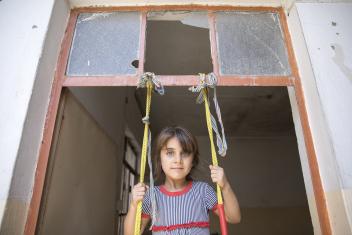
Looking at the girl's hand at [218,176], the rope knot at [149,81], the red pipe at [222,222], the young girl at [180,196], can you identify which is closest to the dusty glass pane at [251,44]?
the rope knot at [149,81]

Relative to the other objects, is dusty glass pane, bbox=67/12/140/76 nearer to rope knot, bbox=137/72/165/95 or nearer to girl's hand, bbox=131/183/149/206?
rope knot, bbox=137/72/165/95

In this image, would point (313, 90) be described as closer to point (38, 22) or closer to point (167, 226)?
point (167, 226)

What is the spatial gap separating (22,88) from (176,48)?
6.78ft

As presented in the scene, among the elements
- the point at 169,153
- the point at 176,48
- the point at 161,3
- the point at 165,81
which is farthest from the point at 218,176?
the point at 176,48

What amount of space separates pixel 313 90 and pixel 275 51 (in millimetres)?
397

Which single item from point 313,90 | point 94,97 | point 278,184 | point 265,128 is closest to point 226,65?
point 313,90

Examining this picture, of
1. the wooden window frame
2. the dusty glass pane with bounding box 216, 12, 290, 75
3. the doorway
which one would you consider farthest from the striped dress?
the dusty glass pane with bounding box 216, 12, 290, 75

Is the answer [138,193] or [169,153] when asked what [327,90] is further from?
A: [138,193]

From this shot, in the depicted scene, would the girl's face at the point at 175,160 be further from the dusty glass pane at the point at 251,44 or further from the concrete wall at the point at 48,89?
the concrete wall at the point at 48,89

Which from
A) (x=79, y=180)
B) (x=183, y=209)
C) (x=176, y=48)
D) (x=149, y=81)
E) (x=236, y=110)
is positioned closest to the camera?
(x=183, y=209)

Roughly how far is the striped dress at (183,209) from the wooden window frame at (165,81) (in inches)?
21.1

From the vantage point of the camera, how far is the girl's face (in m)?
1.46

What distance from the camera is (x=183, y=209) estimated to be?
4.80 ft

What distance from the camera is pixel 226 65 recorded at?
68.4 inches
